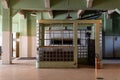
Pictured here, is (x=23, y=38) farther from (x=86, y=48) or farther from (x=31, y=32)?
(x=86, y=48)

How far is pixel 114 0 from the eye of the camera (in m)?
11.5

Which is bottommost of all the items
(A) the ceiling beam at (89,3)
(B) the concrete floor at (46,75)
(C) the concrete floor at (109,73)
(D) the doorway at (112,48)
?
(C) the concrete floor at (109,73)

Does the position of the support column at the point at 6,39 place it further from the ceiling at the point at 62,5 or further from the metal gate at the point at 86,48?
the metal gate at the point at 86,48

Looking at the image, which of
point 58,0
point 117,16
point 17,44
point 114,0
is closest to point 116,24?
point 117,16

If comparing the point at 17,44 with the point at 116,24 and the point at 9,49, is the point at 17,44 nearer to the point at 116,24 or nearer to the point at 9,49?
the point at 9,49

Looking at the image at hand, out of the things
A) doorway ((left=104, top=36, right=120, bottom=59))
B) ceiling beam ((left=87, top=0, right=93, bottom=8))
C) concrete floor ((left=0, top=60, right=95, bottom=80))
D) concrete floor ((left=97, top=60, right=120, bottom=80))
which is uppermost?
ceiling beam ((left=87, top=0, right=93, bottom=8))

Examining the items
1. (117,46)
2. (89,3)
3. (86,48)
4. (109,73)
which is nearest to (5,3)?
(89,3)

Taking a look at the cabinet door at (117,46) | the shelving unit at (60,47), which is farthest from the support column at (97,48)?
the cabinet door at (117,46)

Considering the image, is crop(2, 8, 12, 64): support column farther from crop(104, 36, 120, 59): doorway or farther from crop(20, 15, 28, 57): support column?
crop(104, 36, 120, 59): doorway

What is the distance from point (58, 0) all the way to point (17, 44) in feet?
21.2

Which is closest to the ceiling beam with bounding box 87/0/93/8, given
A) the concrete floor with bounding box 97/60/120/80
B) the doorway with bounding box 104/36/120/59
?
the concrete floor with bounding box 97/60/120/80

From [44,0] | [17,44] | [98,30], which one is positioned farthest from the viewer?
[17,44]

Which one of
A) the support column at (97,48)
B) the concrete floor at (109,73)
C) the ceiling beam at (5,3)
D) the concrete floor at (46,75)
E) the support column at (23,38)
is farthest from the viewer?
the support column at (23,38)

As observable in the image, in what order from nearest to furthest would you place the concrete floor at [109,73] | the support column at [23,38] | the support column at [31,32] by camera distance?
1. the concrete floor at [109,73]
2. the support column at [23,38]
3. the support column at [31,32]
